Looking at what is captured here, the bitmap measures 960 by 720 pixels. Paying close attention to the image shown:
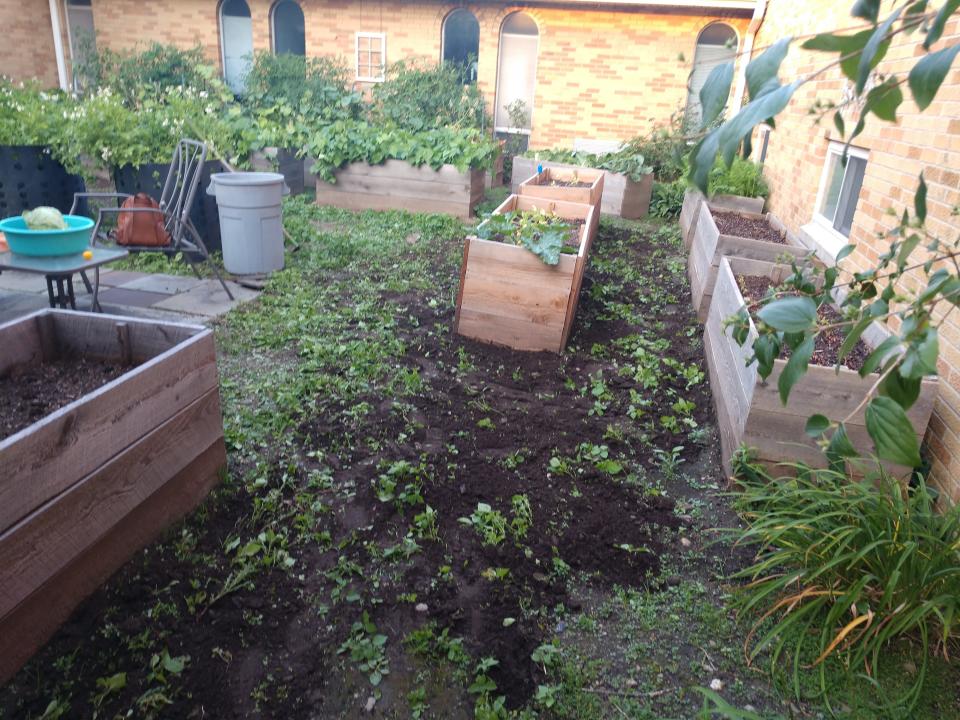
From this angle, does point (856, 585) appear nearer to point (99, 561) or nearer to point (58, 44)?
point (99, 561)

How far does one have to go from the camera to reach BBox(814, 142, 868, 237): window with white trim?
496 centimetres

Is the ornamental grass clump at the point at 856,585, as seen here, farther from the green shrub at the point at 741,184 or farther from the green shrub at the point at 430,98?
the green shrub at the point at 430,98

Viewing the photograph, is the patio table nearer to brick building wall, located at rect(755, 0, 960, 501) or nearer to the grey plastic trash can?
the grey plastic trash can

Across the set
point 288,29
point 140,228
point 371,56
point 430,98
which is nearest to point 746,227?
point 140,228

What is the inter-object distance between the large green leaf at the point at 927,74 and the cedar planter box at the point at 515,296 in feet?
12.6

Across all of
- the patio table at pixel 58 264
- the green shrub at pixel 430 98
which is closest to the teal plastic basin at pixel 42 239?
the patio table at pixel 58 264

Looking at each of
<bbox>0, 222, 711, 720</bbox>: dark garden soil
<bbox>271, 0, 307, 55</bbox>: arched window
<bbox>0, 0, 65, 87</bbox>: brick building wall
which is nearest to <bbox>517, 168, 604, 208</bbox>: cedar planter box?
<bbox>0, 222, 711, 720</bbox>: dark garden soil

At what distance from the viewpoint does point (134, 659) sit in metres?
2.18

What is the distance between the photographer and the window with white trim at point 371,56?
13.5 meters

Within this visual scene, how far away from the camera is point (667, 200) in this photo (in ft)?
33.5

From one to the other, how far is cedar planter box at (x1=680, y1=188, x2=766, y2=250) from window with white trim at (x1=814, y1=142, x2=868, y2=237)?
1462 millimetres

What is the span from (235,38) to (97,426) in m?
14.4

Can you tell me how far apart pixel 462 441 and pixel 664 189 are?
7810mm

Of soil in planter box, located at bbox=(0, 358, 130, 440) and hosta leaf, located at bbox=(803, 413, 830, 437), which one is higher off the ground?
hosta leaf, located at bbox=(803, 413, 830, 437)
